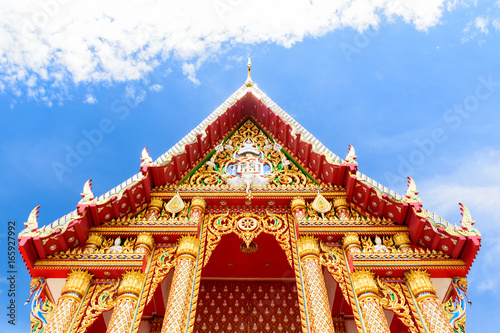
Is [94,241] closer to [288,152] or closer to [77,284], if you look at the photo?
[77,284]

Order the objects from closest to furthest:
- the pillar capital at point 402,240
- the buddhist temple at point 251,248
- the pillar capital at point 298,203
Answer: the buddhist temple at point 251,248 → the pillar capital at point 402,240 → the pillar capital at point 298,203

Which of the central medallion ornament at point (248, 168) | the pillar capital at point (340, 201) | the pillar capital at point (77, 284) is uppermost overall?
the central medallion ornament at point (248, 168)

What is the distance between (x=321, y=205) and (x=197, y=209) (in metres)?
2.58

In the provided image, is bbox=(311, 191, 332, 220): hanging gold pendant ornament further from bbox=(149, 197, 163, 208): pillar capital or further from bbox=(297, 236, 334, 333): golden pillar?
bbox=(149, 197, 163, 208): pillar capital

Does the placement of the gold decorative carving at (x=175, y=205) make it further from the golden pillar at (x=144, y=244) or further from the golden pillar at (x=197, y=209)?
the golden pillar at (x=144, y=244)

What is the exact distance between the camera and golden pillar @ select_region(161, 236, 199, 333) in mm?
6788

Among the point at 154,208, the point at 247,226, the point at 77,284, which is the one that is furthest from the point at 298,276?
the point at 77,284

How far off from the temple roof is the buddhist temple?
0.09ft

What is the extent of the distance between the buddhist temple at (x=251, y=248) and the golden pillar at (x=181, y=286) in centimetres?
2

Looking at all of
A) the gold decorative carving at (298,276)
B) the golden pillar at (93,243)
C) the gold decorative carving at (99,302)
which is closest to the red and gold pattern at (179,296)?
the gold decorative carving at (99,302)

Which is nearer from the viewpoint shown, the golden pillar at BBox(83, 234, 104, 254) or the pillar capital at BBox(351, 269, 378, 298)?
the pillar capital at BBox(351, 269, 378, 298)

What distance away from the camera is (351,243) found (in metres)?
8.14

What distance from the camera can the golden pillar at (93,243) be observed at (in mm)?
8023

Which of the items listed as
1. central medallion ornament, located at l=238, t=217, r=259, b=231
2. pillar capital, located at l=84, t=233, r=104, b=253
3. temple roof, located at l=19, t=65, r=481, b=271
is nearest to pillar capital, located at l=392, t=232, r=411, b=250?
temple roof, located at l=19, t=65, r=481, b=271
